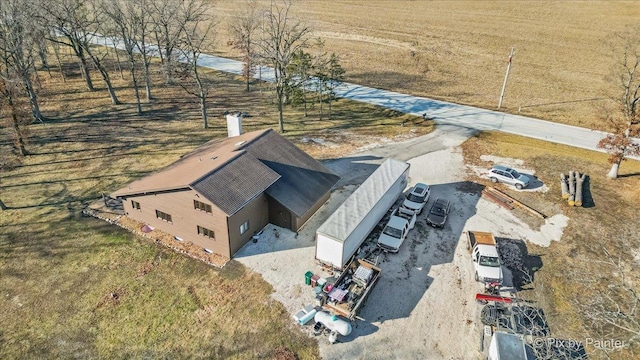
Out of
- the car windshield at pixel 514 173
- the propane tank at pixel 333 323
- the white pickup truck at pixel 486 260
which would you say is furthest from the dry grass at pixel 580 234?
the propane tank at pixel 333 323

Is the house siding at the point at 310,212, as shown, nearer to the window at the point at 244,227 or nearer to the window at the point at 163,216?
the window at the point at 244,227

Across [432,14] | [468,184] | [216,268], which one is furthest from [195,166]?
[432,14]

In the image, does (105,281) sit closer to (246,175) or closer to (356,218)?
(246,175)

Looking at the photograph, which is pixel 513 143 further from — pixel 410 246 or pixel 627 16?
pixel 627 16

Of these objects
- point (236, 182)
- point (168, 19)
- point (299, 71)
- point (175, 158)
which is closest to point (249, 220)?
point (236, 182)

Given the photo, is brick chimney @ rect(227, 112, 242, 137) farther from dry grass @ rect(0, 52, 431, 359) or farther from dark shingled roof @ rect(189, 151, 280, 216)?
dry grass @ rect(0, 52, 431, 359)
